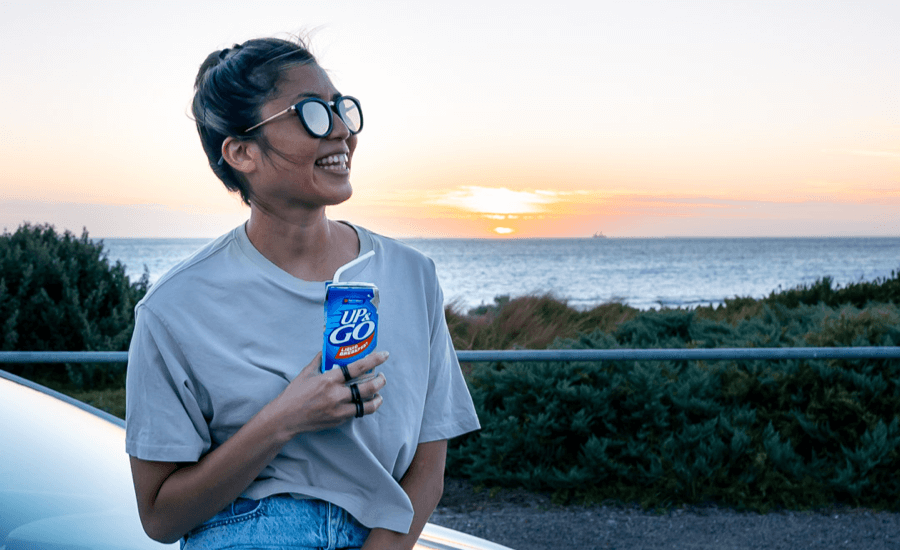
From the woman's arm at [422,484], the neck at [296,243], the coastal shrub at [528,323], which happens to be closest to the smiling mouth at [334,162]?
the neck at [296,243]

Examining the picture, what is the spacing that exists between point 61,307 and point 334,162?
28.9ft

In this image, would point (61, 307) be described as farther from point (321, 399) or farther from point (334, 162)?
point (321, 399)

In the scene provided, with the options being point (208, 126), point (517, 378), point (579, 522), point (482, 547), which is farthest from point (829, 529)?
point (208, 126)

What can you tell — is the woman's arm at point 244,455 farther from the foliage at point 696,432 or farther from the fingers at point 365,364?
the foliage at point 696,432

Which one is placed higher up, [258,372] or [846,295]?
[258,372]

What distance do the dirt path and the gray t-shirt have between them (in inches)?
123

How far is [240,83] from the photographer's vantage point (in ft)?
5.71

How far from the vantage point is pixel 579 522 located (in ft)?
16.1

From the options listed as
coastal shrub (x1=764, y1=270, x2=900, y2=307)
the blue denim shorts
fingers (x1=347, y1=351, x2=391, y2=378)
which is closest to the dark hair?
fingers (x1=347, y1=351, x2=391, y2=378)

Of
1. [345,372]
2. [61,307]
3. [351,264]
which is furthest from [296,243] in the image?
[61,307]

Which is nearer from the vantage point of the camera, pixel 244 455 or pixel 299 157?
pixel 244 455

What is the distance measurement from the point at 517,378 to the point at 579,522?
1071 mm

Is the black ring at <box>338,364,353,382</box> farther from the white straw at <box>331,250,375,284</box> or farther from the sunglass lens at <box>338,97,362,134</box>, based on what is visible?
the sunglass lens at <box>338,97,362,134</box>

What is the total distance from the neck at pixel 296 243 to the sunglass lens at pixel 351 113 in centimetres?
21
